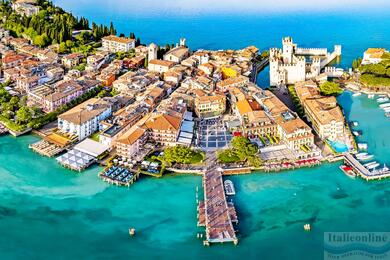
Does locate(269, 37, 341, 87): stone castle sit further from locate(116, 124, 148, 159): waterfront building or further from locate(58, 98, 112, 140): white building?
locate(116, 124, 148, 159): waterfront building

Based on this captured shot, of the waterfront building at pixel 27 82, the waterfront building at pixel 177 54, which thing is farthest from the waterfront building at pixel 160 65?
the waterfront building at pixel 27 82

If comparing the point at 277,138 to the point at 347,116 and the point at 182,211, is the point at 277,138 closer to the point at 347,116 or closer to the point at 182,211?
the point at 347,116

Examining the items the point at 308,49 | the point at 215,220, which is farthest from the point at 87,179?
the point at 308,49

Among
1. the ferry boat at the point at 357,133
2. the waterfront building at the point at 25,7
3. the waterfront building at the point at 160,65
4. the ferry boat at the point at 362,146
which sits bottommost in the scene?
the ferry boat at the point at 362,146

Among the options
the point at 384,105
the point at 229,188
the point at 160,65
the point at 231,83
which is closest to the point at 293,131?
the point at 229,188

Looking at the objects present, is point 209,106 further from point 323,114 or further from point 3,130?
point 3,130

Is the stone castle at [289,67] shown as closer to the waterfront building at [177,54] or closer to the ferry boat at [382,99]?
the ferry boat at [382,99]

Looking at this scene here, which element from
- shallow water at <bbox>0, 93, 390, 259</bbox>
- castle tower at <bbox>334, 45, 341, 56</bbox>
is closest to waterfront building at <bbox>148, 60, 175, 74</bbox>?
shallow water at <bbox>0, 93, 390, 259</bbox>
